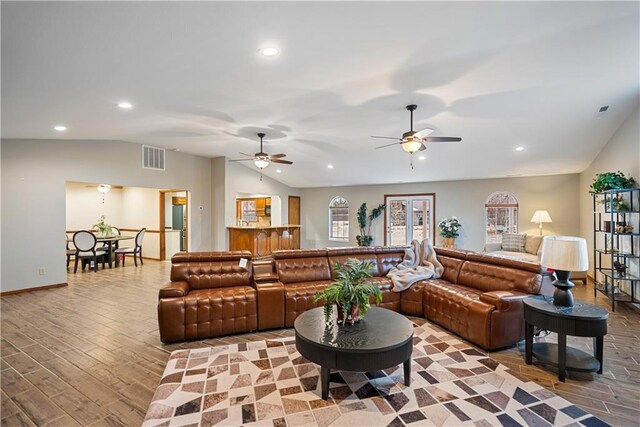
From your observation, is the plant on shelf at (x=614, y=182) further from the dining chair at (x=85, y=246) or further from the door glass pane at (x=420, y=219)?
the dining chair at (x=85, y=246)

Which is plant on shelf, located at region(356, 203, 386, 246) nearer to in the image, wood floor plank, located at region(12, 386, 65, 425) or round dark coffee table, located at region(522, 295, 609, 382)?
round dark coffee table, located at region(522, 295, 609, 382)

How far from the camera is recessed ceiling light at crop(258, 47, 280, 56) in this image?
9.21ft

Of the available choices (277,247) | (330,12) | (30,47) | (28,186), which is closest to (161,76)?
(30,47)

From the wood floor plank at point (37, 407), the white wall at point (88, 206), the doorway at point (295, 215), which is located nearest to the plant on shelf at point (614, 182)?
the wood floor plank at point (37, 407)

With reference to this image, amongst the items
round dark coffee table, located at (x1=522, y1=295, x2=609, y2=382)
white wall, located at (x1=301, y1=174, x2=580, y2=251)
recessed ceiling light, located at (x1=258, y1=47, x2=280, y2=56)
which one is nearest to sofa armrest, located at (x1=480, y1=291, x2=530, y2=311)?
round dark coffee table, located at (x1=522, y1=295, x2=609, y2=382)

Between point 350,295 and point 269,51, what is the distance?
234 centimetres

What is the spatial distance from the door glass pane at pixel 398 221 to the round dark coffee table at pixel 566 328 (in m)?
7.15

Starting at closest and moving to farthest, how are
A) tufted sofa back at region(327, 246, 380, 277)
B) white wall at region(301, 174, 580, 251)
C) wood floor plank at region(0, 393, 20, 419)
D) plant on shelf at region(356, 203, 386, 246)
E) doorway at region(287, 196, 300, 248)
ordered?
wood floor plank at region(0, 393, 20, 419) < tufted sofa back at region(327, 246, 380, 277) < white wall at region(301, 174, 580, 251) < plant on shelf at region(356, 203, 386, 246) < doorway at region(287, 196, 300, 248)

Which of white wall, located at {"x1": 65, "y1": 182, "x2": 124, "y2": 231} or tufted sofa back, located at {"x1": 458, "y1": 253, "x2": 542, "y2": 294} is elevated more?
white wall, located at {"x1": 65, "y1": 182, "x2": 124, "y2": 231}

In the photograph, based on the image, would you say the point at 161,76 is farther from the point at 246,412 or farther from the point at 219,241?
the point at 219,241

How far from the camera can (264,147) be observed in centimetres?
734

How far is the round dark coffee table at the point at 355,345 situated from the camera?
232 cm

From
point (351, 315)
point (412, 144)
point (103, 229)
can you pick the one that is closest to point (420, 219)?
point (412, 144)

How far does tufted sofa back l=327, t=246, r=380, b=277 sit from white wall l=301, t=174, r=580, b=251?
210 inches
